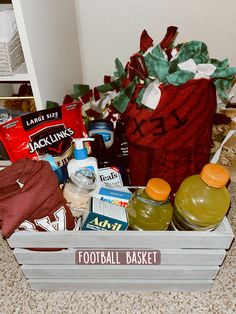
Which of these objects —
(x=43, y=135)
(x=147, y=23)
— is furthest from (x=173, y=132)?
(x=147, y=23)

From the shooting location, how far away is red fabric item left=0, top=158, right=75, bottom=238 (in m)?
0.57

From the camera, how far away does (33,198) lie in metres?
0.58

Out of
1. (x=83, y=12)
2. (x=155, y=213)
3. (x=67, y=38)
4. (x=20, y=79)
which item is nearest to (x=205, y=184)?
(x=155, y=213)

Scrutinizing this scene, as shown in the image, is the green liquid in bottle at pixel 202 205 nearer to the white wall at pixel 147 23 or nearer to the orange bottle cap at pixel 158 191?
the orange bottle cap at pixel 158 191

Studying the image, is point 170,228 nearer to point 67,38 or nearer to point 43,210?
point 43,210

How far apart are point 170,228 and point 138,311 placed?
206 millimetres

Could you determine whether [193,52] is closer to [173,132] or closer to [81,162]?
[173,132]

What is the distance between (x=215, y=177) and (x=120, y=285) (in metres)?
0.35

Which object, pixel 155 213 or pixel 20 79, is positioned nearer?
pixel 155 213

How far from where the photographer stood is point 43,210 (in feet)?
1.98

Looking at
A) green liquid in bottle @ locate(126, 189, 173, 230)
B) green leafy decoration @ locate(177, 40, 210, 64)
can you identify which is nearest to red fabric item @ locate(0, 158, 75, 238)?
green liquid in bottle @ locate(126, 189, 173, 230)

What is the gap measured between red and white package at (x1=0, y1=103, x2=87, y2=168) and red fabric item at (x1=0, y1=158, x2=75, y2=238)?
0.15m


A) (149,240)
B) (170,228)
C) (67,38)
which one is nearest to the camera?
(149,240)

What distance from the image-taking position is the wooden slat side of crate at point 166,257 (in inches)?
23.8
